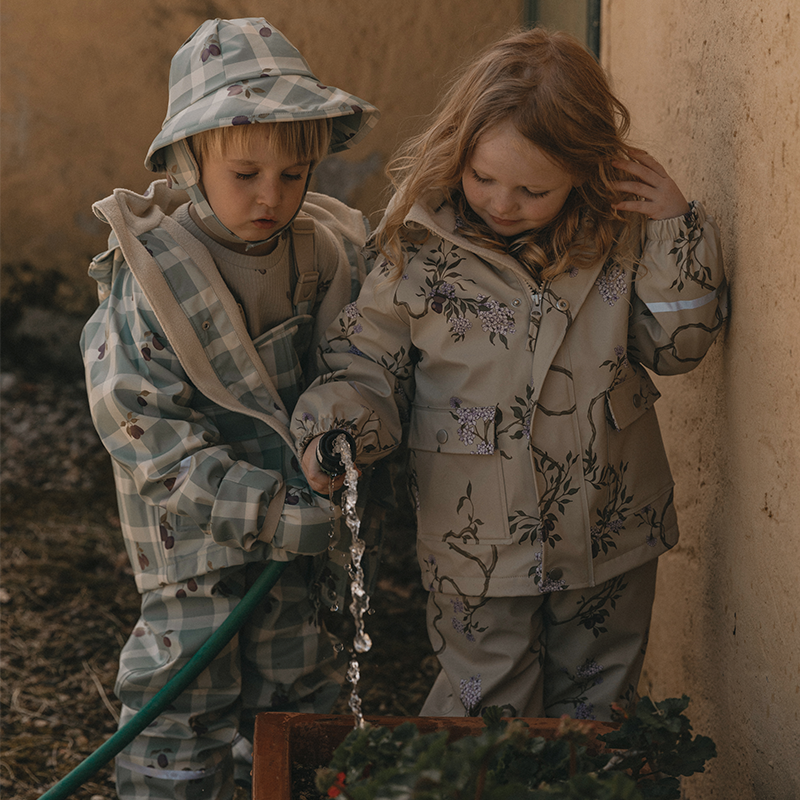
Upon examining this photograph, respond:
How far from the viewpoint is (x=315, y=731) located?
4.84ft

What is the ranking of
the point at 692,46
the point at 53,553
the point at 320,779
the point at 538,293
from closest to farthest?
1. the point at 320,779
2. the point at 538,293
3. the point at 692,46
4. the point at 53,553

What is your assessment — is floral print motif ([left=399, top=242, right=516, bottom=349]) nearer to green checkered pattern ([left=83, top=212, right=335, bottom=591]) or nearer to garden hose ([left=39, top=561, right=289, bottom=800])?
green checkered pattern ([left=83, top=212, right=335, bottom=591])

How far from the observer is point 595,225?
1681 millimetres

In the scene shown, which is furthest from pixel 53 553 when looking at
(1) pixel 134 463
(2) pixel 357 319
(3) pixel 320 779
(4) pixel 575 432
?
(3) pixel 320 779

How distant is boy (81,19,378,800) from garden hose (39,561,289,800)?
0.06m

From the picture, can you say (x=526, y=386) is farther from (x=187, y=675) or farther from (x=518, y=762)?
(x=187, y=675)

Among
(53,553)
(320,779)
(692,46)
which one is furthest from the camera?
(53,553)

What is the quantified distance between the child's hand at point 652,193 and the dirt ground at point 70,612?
165cm

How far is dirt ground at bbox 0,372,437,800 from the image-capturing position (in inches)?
102

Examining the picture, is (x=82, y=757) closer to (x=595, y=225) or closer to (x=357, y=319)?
(x=357, y=319)

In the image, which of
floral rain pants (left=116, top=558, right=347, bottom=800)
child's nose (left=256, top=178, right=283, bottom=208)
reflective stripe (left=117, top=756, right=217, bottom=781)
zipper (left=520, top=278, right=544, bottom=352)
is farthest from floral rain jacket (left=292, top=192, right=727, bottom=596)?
reflective stripe (left=117, top=756, right=217, bottom=781)

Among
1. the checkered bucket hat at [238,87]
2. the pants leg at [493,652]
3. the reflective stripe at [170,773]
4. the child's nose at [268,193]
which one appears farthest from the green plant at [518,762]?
the checkered bucket hat at [238,87]

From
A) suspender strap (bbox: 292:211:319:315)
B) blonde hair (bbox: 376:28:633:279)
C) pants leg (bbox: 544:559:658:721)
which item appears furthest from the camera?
suspender strap (bbox: 292:211:319:315)

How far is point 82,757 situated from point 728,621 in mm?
1727
